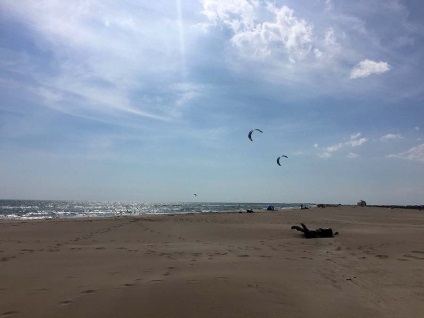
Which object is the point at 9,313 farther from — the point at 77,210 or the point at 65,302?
the point at 77,210

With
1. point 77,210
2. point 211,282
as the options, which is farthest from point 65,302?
point 77,210

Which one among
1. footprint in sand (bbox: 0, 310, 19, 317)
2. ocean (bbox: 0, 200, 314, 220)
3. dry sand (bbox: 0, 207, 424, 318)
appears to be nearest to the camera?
footprint in sand (bbox: 0, 310, 19, 317)

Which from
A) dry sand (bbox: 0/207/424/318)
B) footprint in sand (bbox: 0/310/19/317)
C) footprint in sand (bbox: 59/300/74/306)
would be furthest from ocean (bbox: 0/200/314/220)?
footprint in sand (bbox: 0/310/19/317)

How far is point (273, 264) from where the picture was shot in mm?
8547

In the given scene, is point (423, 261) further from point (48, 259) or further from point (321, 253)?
point (48, 259)

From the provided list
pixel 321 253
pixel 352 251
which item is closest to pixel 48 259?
pixel 321 253

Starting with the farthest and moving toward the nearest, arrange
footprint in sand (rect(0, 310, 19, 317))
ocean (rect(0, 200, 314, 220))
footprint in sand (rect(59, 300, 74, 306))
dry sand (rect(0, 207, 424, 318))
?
ocean (rect(0, 200, 314, 220))
footprint in sand (rect(59, 300, 74, 306))
dry sand (rect(0, 207, 424, 318))
footprint in sand (rect(0, 310, 19, 317))

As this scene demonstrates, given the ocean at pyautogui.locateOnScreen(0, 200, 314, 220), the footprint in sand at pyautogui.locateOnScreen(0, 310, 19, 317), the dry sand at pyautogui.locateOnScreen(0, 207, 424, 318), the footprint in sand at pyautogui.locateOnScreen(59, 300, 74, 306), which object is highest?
the ocean at pyautogui.locateOnScreen(0, 200, 314, 220)

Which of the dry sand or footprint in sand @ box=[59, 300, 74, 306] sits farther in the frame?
footprint in sand @ box=[59, 300, 74, 306]

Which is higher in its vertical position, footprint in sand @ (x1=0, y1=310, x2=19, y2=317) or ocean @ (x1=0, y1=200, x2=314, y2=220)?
ocean @ (x1=0, y1=200, x2=314, y2=220)

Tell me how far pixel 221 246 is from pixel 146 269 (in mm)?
4599

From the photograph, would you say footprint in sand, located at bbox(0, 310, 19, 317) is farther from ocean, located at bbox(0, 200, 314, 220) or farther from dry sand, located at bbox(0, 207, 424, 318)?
ocean, located at bbox(0, 200, 314, 220)

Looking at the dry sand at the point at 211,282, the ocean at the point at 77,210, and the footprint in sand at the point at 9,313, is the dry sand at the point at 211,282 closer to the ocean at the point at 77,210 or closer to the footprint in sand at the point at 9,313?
the footprint in sand at the point at 9,313

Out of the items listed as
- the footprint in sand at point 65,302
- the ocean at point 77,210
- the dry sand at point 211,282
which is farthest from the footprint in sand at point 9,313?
the ocean at point 77,210
